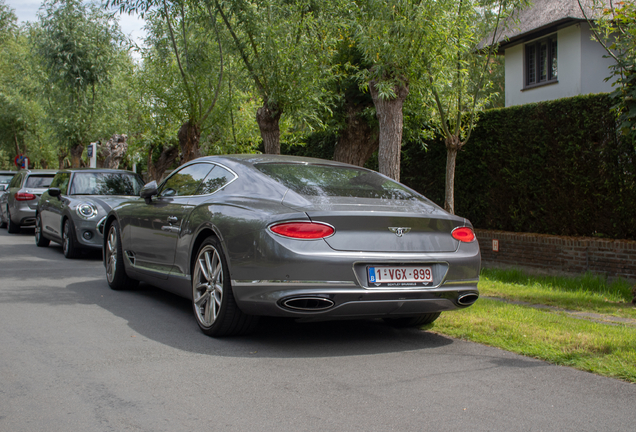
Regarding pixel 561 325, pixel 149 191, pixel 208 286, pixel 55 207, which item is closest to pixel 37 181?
pixel 55 207

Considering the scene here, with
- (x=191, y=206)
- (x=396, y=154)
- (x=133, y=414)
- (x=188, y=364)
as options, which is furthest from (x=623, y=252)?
(x=133, y=414)

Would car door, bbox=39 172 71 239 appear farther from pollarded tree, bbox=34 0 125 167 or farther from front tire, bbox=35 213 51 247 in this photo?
pollarded tree, bbox=34 0 125 167

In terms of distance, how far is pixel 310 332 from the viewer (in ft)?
18.9

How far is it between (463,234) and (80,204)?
8188 mm

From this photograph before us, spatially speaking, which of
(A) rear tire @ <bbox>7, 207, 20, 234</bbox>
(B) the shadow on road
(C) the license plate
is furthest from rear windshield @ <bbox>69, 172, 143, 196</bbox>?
(C) the license plate

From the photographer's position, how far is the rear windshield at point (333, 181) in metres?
5.41

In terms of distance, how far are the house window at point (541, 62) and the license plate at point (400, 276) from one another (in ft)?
60.8

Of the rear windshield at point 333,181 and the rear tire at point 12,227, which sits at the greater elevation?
the rear windshield at point 333,181

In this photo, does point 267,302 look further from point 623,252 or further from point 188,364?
point 623,252

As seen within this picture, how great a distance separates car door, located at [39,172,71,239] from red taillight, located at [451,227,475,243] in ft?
27.8

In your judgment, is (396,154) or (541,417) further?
(396,154)

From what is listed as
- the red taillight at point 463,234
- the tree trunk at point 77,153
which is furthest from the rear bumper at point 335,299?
the tree trunk at point 77,153

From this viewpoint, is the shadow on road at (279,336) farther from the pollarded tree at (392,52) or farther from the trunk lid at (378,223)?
the pollarded tree at (392,52)

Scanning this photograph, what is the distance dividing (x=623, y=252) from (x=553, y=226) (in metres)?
1.60
